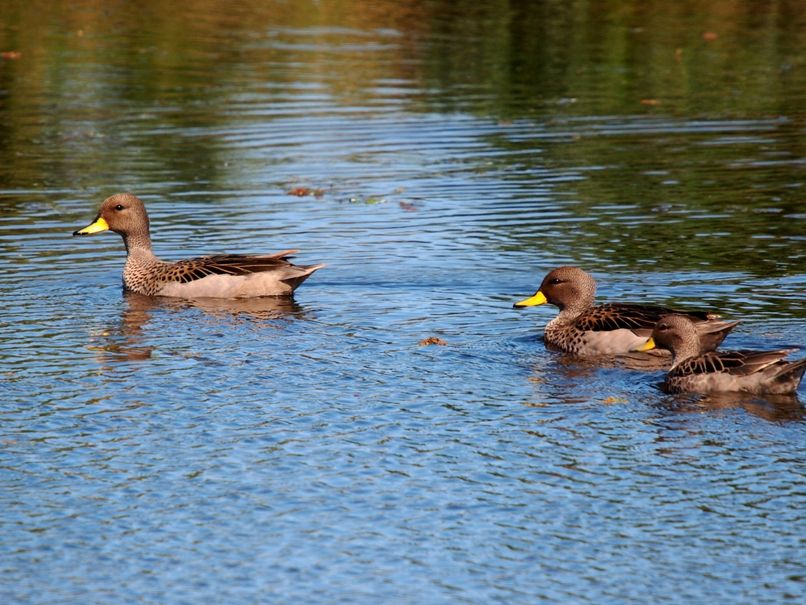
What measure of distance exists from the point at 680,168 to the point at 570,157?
1983 mm

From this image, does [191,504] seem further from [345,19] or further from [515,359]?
[345,19]

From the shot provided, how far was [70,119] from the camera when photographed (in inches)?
1134

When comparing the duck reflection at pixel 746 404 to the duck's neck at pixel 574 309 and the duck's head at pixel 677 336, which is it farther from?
the duck's neck at pixel 574 309

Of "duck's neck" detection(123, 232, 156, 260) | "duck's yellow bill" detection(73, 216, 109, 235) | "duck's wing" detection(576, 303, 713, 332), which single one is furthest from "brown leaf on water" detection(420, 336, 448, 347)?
"duck's yellow bill" detection(73, 216, 109, 235)

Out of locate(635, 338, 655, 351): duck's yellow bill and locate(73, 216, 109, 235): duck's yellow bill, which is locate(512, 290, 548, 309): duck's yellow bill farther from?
locate(73, 216, 109, 235): duck's yellow bill

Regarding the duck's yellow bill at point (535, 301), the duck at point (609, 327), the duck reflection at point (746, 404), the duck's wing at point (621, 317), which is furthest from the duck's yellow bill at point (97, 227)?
the duck reflection at point (746, 404)

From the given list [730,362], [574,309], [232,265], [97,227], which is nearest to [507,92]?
[97,227]

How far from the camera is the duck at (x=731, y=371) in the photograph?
12.0 metres

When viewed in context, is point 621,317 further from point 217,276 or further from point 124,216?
point 124,216

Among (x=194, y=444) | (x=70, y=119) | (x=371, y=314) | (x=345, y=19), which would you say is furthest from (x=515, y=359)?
(x=345, y=19)

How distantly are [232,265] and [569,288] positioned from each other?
3.82 meters

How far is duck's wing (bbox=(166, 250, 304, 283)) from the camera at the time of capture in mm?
16391

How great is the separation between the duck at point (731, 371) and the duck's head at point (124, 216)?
7.23 meters

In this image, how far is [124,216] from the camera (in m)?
17.6
